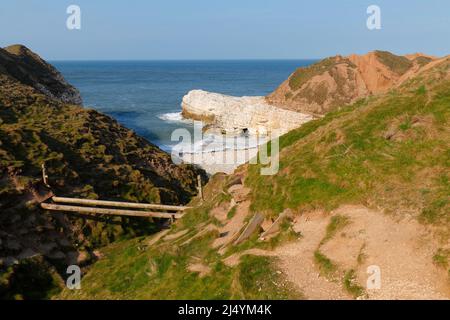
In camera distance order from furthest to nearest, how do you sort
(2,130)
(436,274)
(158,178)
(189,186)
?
1. (189,186)
2. (158,178)
3. (2,130)
4. (436,274)

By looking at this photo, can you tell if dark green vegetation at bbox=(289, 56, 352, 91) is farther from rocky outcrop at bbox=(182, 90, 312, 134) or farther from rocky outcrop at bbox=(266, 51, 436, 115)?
rocky outcrop at bbox=(182, 90, 312, 134)

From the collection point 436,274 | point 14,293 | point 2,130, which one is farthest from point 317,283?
point 2,130

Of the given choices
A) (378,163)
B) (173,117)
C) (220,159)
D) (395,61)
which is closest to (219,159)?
(220,159)

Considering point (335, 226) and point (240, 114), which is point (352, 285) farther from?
point (240, 114)

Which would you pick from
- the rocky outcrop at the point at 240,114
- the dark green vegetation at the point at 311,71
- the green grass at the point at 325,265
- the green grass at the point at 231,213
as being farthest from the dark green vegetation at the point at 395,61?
the green grass at the point at 325,265

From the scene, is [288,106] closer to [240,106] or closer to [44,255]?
[240,106]
